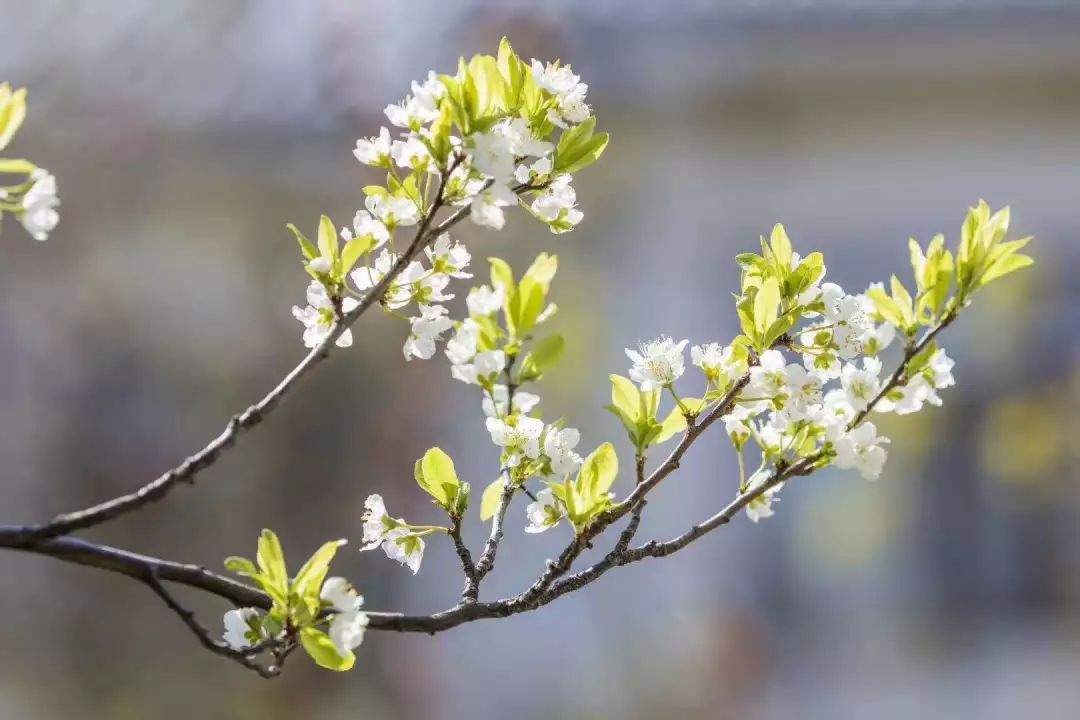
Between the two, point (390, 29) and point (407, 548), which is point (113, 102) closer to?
point (390, 29)

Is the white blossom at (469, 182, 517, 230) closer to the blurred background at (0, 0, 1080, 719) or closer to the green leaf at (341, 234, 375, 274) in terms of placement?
the green leaf at (341, 234, 375, 274)

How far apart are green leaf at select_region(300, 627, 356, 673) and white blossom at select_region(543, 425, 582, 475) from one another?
102mm

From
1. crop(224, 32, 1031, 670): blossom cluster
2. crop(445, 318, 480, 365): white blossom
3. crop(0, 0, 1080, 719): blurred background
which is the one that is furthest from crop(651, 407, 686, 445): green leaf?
crop(0, 0, 1080, 719): blurred background

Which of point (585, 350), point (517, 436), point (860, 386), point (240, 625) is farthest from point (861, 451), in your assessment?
point (585, 350)

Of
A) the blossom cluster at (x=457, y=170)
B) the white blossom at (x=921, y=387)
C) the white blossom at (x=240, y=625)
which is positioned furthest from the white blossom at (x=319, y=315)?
the white blossom at (x=921, y=387)

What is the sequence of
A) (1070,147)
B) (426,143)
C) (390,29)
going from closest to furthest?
1. (426,143)
2. (390,29)
3. (1070,147)

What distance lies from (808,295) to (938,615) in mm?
1591

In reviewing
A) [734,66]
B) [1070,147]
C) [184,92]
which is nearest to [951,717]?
[1070,147]

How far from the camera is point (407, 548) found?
45 cm

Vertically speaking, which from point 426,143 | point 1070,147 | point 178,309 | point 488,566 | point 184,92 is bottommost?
point 488,566

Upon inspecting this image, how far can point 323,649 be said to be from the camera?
369mm

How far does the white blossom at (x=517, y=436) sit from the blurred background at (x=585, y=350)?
1314 mm

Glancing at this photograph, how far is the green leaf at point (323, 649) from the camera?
0.37m

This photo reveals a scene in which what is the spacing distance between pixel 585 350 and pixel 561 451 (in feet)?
4.66
